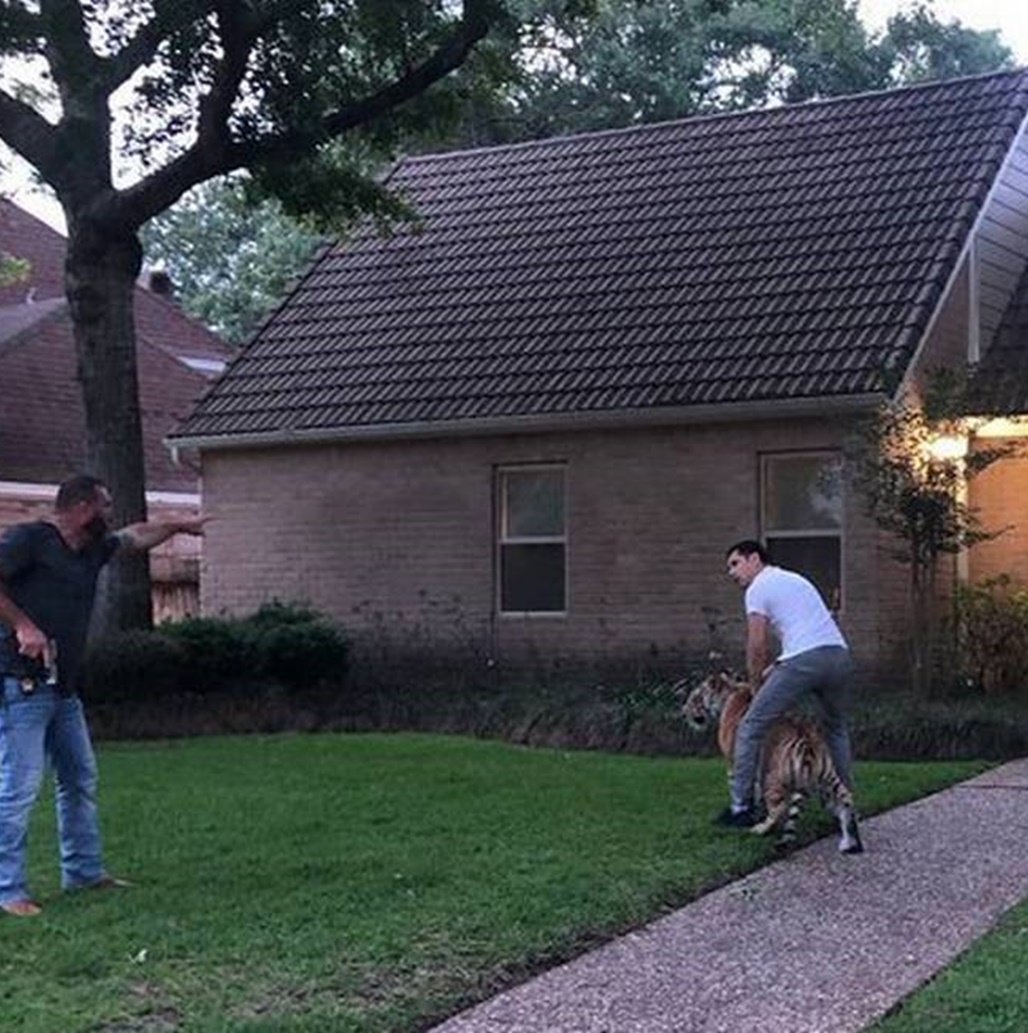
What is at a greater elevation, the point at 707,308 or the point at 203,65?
the point at 203,65

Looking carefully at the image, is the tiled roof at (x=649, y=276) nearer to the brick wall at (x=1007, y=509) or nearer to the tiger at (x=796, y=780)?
the brick wall at (x=1007, y=509)

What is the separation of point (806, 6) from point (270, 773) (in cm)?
2170

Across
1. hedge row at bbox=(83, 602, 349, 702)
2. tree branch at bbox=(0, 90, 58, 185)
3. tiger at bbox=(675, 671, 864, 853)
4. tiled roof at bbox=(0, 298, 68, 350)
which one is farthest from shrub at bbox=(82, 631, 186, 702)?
tiled roof at bbox=(0, 298, 68, 350)

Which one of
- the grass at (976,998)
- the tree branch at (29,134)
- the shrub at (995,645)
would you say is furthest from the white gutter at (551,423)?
the grass at (976,998)

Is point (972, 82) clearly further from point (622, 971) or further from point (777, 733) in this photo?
point (622, 971)

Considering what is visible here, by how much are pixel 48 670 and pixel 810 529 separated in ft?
34.8

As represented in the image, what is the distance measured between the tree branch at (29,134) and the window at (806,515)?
719 cm

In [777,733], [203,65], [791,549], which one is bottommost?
[777,733]

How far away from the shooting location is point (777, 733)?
10125mm

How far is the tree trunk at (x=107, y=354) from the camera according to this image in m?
17.4

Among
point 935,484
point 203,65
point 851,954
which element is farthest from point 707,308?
point 851,954

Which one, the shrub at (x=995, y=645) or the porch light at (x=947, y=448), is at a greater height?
the porch light at (x=947, y=448)

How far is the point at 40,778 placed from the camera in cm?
857

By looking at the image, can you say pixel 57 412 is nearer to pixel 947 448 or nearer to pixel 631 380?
pixel 631 380
